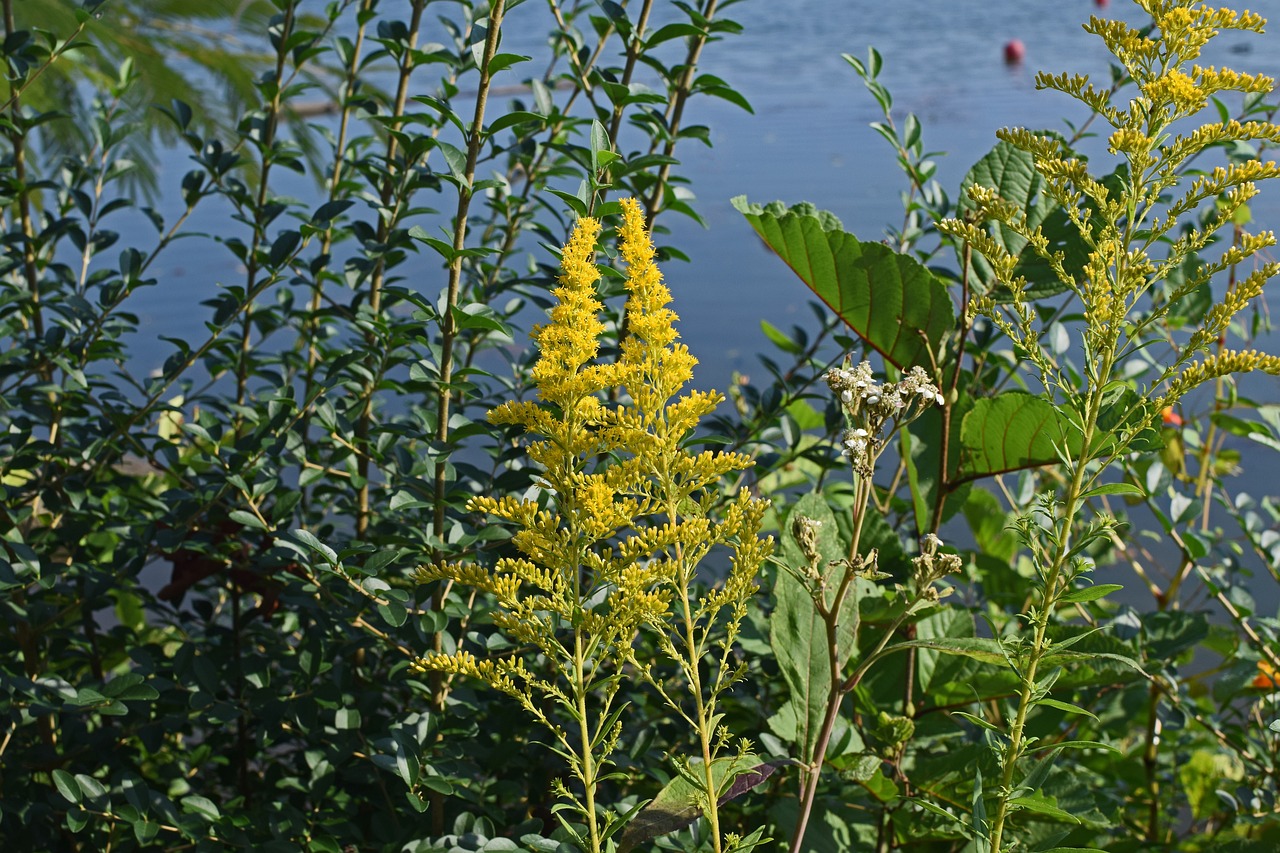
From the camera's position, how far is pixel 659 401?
1144mm

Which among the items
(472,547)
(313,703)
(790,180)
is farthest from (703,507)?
(790,180)

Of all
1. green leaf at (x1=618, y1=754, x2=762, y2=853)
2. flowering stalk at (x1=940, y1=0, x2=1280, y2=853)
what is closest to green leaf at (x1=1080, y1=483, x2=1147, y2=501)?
flowering stalk at (x1=940, y1=0, x2=1280, y2=853)

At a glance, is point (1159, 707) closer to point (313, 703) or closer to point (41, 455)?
point (313, 703)

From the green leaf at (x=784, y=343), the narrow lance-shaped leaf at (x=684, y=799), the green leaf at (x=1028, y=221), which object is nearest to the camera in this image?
the narrow lance-shaped leaf at (x=684, y=799)

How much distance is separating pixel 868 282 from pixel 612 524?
76cm

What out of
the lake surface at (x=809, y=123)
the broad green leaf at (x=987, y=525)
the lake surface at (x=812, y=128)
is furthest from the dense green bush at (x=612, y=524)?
the lake surface at (x=809, y=123)

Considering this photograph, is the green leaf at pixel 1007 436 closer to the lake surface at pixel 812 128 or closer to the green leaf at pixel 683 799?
the green leaf at pixel 683 799

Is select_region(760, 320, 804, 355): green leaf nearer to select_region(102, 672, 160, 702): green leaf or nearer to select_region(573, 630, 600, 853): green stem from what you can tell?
select_region(573, 630, 600, 853): green stem

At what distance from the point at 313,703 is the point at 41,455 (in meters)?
0.73

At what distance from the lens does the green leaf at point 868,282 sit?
5.51 ft

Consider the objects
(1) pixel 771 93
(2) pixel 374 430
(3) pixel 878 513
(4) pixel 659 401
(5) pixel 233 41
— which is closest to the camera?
(4) pixel 659 401

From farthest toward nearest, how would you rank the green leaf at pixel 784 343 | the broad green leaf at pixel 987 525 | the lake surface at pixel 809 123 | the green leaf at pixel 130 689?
the lake surface at pixel 809 123 → the broad green leaf at pixel 987 525 → the green leaf at pixel 784 343 → the green leaf at pixel 130 689

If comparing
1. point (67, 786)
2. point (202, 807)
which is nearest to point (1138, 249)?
point (202, 807)

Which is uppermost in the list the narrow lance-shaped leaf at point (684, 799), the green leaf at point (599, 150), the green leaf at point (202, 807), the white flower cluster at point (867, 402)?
the green leaf at point (599, 150)
